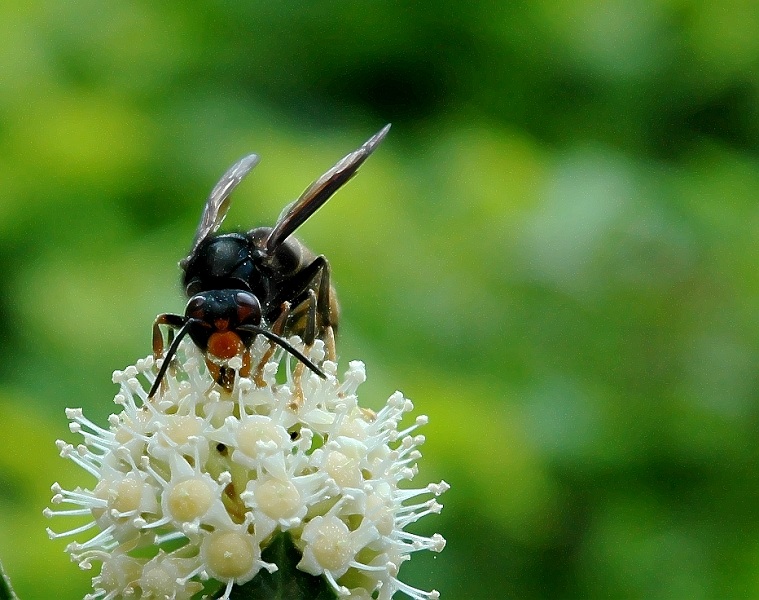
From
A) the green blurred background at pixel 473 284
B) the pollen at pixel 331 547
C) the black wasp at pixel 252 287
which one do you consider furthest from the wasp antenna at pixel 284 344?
the green blurred background at pixel 473 284

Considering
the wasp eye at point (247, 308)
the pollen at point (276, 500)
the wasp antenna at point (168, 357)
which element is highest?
the wasp eye at point (247, 308)

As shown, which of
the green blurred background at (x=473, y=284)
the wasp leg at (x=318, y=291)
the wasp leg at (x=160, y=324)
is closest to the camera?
the wasp leg at (x=160, y=324)

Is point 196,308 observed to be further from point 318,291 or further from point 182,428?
point 318,291

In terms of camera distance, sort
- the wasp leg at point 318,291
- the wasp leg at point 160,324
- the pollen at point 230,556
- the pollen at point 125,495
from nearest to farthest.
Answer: the pollen at point 230,556, the pollen at point 125,495, the wasp leg at point 160,324, the wasp leg at point 318,291

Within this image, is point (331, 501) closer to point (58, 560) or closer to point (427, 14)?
point (58, 560)

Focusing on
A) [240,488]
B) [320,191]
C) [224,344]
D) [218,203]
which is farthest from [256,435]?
[218,203]

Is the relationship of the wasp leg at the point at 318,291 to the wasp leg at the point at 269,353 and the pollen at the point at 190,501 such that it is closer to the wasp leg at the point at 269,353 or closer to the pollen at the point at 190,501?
the wasp leg at the point at 269,353
